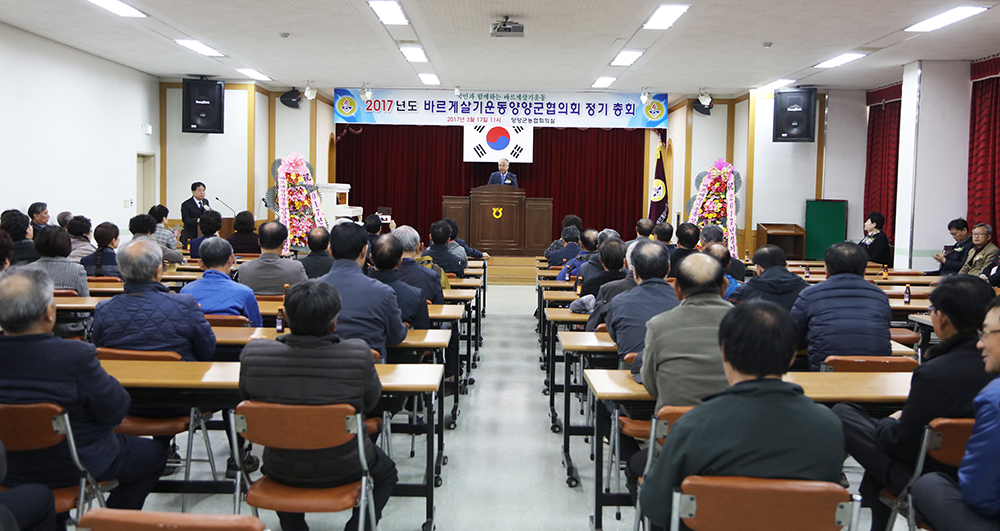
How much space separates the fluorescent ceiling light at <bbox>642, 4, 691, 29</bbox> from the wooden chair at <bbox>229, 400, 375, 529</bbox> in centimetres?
571

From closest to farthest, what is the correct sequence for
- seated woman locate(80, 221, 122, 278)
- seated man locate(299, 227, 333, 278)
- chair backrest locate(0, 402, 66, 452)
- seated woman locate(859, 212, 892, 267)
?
chair backrest locate(0, 402, 66, 452), seated man locate(299, 227, 333, 278), seated woman locate(80, 221, 122, 278), seated woman locate(859, 212, 892, 267)

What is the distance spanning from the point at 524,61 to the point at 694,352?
7.88m

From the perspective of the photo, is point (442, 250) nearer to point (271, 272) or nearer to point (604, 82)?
point (271, 272)

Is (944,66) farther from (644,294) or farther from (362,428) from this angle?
(362,428)

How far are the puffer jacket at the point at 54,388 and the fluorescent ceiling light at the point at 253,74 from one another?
9.25 metres

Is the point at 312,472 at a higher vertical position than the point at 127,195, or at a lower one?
lower

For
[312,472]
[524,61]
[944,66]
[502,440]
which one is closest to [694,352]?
[312,472]

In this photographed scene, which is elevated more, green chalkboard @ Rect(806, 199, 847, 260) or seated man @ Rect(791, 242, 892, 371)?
green chalkboard @ Rect(806, 199, 847, 260)

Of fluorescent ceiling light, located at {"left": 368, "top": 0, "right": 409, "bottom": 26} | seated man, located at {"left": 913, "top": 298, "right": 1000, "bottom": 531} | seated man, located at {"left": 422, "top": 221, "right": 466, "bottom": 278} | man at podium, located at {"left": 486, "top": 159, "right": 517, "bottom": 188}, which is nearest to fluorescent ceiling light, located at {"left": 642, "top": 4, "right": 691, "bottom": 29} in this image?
fluorescent ceiling light, located at {"left": 368, "top": 0, "right": 409, "bottom": 26}

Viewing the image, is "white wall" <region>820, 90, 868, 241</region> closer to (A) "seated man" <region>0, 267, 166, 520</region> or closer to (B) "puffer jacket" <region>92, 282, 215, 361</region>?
(B) "puffer jacket" <region>92, 282, 215, 361</region>

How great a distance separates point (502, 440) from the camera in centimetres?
418

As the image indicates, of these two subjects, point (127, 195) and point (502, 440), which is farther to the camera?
point (127, 195)

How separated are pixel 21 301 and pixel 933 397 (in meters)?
2.85

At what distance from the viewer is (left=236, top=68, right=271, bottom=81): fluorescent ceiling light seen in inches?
422
